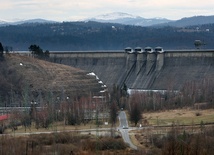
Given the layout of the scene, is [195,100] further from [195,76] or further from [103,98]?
[195,76]

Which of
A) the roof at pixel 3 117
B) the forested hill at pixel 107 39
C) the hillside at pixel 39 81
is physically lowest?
the forested hill at pixel 107 39

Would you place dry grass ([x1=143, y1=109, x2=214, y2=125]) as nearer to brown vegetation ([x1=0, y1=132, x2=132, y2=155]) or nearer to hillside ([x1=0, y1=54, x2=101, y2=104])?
brown vegetation ([x1=0, y1=132, x2=132, y2=155])

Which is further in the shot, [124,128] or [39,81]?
[39,81]

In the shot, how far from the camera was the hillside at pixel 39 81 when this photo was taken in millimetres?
68125

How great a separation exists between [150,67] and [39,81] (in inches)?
577

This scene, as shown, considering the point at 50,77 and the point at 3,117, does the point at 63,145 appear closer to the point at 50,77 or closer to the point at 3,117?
the point at 3,117

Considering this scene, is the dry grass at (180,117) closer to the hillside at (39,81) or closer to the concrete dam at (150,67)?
the hillside at (39,81)

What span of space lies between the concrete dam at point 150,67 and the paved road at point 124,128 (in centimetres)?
1583

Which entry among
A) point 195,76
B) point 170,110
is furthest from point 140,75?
point 170,110

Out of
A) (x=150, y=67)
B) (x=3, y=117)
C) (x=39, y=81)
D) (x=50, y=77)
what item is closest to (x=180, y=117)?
(x=3, y=117)

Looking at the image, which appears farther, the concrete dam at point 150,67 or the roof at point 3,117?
the concrete dam at point 150,67

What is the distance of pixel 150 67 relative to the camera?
81.2 m

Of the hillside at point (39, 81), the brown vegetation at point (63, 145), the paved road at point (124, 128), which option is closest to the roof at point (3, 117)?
the hillside at point (39, 81)

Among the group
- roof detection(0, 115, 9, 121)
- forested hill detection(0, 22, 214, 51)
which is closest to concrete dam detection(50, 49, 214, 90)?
roof detection(0, 115, 9, 121)
